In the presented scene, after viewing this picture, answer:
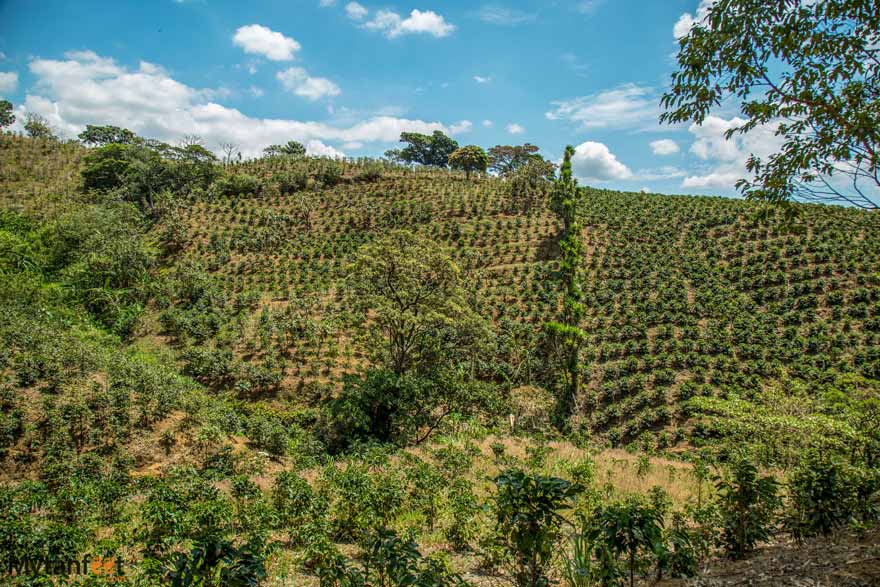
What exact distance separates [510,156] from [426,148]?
568 inches

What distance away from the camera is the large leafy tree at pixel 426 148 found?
6831 cm

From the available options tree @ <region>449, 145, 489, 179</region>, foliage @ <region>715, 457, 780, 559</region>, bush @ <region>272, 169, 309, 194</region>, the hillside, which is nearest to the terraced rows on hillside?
the hillside

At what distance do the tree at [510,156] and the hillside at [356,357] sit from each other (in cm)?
1698

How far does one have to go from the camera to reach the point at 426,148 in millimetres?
69375

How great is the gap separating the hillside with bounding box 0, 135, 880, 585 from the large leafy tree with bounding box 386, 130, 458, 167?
22.3 m

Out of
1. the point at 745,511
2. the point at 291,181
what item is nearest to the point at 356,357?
the point at 745,511

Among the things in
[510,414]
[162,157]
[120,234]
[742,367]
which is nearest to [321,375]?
[510,414]

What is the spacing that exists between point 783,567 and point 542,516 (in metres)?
2.73

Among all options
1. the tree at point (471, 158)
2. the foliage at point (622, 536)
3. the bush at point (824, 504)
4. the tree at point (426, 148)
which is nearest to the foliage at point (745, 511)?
the bush at point (824, 504)

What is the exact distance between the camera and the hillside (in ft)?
22.2

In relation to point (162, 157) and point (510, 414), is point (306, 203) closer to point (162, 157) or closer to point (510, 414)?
point (162, 157)

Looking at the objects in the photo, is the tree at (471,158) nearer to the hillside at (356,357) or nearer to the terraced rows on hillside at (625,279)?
the hillside at (356,357)

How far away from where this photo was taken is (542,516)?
3.72 metres

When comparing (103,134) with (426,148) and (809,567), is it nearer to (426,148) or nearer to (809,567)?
(426,148)
